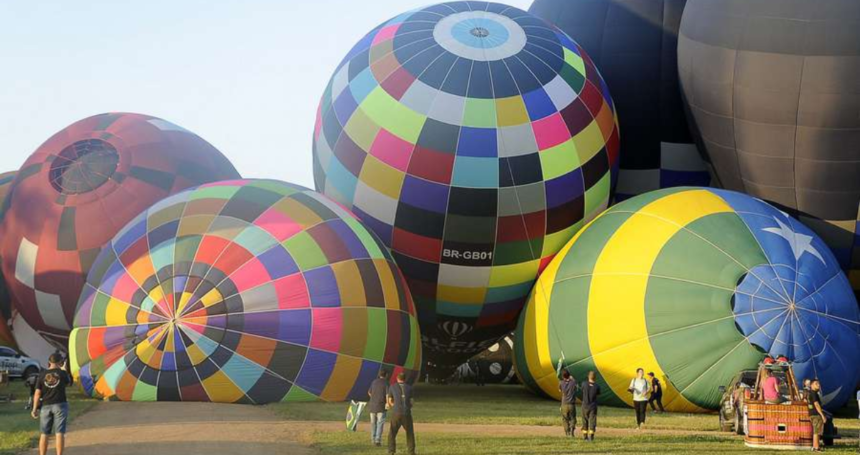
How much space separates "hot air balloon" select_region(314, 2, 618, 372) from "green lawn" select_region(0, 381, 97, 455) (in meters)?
5.12

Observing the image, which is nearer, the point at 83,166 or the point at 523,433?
the point at 523,433

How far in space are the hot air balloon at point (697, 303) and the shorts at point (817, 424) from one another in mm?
3044

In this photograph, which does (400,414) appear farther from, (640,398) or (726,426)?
(726,426)

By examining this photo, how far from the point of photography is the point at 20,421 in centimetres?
1238

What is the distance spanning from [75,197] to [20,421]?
7770 millimetres

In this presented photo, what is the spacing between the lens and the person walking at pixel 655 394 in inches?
577

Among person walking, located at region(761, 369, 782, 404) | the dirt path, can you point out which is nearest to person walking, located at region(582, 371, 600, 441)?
person walking, located at region(761, 369, 782, 404)

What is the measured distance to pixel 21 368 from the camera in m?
21.4

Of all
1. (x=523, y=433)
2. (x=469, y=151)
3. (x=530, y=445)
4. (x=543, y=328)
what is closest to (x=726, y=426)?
(x=523, y=433)

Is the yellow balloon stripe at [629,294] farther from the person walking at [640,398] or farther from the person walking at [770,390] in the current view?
the person walking at [770,390]

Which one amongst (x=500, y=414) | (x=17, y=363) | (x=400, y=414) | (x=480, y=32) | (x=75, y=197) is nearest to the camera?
(x=400, y=414)

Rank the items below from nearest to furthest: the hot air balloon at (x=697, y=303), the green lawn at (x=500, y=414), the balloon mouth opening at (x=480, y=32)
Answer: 1. the green lawn at (x=500, y=414)
2. the hot air balloon at (x=697, y=303)
3. the balloon mouth opening at (x=480, y=32)

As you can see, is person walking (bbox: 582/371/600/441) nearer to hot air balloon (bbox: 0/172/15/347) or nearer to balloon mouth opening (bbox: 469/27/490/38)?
balloon mouth opening (bbox: 469/27/490/38)

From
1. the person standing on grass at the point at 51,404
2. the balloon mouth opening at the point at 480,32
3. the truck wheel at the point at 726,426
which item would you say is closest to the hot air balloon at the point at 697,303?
the truck wheel at the point at 726,426
